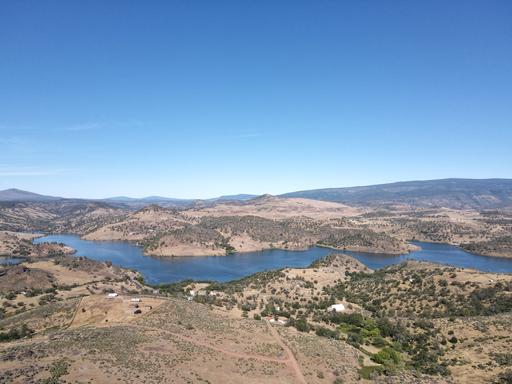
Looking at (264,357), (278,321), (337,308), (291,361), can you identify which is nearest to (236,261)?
(337,308)

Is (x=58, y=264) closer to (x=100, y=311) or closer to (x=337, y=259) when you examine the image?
(x=100, y=311)

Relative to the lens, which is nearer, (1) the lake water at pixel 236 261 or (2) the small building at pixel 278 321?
(2) the small building at pixel 278 321

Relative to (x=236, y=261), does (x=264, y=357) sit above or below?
above

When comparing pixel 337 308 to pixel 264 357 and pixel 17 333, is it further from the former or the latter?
pixel 17 333

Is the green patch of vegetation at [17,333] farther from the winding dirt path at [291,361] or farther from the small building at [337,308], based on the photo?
the small building at [337,308]

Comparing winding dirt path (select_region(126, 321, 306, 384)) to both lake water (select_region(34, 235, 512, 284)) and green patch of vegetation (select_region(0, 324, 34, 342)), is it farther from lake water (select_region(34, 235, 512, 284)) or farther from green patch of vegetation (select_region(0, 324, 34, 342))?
lake water (select_region(34, 235, 512, 284))

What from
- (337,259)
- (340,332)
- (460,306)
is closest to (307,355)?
(340,332)

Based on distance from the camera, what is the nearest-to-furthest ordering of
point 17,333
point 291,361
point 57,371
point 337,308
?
point 57,371, point 291,361, point 17,333, point 337,308

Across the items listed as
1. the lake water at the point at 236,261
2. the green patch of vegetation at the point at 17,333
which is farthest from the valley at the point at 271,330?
the lake water at the point at 236,261

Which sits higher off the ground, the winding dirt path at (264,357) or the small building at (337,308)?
the winding dirt path at (264,357)
